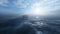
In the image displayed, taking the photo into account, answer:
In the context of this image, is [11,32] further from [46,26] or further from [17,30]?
[46,26]

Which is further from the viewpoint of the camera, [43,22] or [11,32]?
[43,22]

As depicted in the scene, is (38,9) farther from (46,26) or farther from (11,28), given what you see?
(11,28)

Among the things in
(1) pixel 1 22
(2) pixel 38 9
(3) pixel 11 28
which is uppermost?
(2) pixel 38 9

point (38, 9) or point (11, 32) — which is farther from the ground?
point (38, 9)

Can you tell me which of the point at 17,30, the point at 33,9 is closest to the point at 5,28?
the point at 17,30

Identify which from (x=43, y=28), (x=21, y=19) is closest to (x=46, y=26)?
(x=43, y=28)

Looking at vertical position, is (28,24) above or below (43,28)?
above
